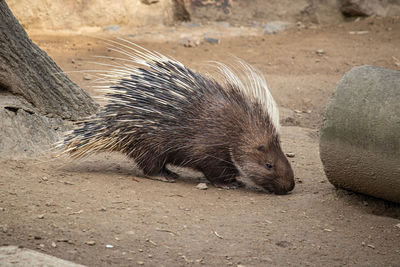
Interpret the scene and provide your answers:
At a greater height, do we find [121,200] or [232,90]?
[232,90]

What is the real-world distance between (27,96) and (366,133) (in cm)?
321

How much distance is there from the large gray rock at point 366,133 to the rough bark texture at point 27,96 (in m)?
2.70

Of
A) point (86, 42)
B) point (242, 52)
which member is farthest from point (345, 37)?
point (86, 42)

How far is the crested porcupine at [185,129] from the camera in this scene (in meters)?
4.32

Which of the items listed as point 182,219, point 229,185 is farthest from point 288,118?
point 182,219

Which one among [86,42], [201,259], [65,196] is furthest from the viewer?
[86,42]

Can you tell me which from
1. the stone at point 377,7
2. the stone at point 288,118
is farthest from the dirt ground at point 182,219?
the stone at point 377,7

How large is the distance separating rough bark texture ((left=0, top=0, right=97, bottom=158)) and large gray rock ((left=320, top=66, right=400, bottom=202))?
2.70 m

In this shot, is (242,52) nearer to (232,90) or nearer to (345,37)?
(345,37)

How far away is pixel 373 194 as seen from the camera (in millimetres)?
3732

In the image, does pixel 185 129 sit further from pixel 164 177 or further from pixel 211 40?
pixel 211 40

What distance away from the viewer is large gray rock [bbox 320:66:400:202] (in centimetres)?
340

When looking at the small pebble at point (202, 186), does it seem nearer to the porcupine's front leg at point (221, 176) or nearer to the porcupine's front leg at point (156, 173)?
the porcupine's front leg at point (221, 176)

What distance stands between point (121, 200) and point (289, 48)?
26.5 feet
